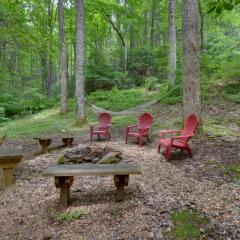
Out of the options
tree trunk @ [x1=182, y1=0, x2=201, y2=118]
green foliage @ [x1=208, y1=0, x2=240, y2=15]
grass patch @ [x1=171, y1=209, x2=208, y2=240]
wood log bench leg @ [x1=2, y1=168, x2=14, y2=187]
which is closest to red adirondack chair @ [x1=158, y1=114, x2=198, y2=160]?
tree trunk @ [x1=182, y1=0, x2=201, y2=118]

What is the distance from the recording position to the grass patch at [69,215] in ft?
11.5

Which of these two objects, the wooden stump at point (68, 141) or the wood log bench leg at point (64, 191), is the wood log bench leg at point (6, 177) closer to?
Answer: the wood log bench leg at point (64, 191)

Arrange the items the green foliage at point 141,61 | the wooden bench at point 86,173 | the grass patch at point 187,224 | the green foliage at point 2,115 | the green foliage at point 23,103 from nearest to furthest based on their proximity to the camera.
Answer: the grass patch at point 187,224 → the wooden bench at point 86,173 → the green foliage at point 2,115 → the green foliage at point 23,103 → the green foliage at point 141,61

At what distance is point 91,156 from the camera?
5.87 m

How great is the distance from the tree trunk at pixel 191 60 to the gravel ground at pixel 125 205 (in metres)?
1.89

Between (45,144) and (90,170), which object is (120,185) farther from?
(45,144)

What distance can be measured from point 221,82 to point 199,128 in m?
5.60

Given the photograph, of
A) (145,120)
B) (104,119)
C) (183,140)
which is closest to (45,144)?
(104,119)

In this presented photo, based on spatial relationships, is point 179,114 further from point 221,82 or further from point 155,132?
point 221,82

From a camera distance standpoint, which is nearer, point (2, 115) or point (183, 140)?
point (183, 140)

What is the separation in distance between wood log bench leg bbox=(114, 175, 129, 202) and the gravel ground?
0.33ft

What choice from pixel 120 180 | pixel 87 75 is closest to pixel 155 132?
pixel 120 180

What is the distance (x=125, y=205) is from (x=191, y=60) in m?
4.24

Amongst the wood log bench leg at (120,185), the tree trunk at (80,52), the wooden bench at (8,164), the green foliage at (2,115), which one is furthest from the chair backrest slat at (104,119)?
the green foliage at (2,115)
